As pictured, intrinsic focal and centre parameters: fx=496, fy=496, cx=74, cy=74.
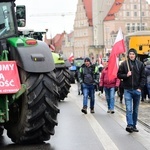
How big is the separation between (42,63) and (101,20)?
111m

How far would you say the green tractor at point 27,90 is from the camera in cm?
759

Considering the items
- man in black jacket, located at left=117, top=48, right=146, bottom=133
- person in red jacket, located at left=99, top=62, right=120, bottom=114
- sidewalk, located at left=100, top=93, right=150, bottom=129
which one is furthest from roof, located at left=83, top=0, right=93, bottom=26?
man in black jacket, located at left=117, top=48, right=146, bottom=133

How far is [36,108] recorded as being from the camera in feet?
25.4

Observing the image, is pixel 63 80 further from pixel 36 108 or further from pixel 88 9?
pixel 88 9

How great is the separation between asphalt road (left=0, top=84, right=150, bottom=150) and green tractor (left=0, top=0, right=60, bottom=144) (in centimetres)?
32

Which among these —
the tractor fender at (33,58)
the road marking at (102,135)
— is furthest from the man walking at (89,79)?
the tractor fender at (33,58)

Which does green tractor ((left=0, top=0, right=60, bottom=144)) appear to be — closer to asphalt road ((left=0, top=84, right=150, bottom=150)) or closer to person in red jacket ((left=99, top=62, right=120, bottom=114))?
asphalt road ((left=0, top=84, right=150, bottom=150))

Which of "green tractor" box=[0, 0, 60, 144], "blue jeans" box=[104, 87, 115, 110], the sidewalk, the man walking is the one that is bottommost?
the sidewalk

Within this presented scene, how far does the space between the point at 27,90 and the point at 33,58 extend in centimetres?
50

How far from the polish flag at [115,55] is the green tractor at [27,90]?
166 inches

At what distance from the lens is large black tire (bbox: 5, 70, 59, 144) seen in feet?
25.2

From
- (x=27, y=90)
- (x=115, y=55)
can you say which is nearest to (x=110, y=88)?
(x=115, y=55)

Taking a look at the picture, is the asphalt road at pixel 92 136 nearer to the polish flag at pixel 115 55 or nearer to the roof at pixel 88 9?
the polish flag at pixel 115 55

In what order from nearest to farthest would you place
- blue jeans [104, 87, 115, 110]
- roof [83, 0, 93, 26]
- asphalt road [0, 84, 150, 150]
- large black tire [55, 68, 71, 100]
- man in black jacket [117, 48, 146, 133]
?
asphalt road [0, 84, 150, 150], man in black jacket [117, 48, 146, 133], blue jeans [104, 87, 115, 110], large black tire [55, 68, 71, 100], roof [83, 0, 93, 26]
